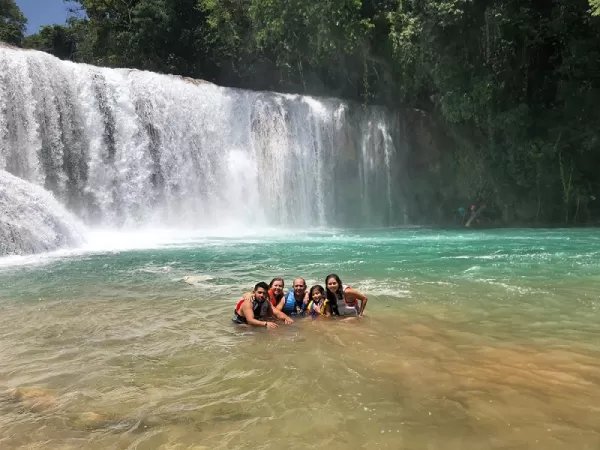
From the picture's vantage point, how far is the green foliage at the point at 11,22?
3800cm

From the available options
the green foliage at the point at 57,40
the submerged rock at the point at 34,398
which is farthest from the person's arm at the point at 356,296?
the green foliage at the point at 57,40

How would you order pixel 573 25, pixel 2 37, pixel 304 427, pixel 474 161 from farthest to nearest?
Answer: pixel 2 37 < pixel 474 161 < pixel 573 25 < pixel 304 427

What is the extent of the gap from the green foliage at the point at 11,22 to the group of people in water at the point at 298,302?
125 ft

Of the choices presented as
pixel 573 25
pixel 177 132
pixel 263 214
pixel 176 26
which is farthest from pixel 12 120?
pixel 573 25

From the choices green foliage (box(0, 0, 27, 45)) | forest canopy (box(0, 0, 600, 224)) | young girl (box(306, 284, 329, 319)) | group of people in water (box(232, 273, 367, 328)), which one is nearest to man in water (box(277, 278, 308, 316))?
group of people in water (box(232, 273, 367, 328))

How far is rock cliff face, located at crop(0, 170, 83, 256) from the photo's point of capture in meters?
12.9

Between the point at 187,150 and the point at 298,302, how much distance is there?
53.6 ft

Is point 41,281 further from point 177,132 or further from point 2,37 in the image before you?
point 2,37

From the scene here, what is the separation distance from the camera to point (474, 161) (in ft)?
76.4

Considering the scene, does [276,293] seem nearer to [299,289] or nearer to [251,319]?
[299,289]

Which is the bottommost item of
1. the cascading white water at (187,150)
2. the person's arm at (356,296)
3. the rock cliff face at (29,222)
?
the person's arm at (356,296)

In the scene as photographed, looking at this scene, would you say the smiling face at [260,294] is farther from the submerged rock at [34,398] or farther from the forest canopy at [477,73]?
the forest canopy at [477,73]

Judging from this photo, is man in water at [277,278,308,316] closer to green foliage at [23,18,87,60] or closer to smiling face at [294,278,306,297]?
smiling face at [294,278,306,297]

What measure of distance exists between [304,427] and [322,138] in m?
21.3
